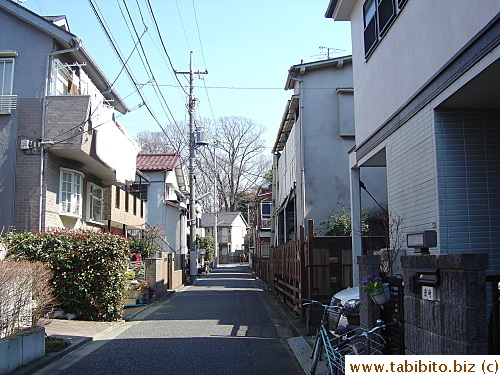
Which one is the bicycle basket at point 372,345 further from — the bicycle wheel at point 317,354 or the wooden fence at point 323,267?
the wooden fence at point 323,267

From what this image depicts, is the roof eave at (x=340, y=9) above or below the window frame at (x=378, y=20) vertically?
above

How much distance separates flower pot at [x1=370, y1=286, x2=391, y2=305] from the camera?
19.8ft

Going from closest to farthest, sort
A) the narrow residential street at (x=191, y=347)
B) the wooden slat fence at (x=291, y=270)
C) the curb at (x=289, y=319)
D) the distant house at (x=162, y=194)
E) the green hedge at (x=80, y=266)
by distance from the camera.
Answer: the narrow residential street at (x=191, y=347), the curb at (x=289, y=319), the green hedge at (x=80, y=266), the wooden slat fence at (x=291, y=270), the distant house at (x=162, y=194)

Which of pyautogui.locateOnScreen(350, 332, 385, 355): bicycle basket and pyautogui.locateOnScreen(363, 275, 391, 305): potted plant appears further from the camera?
pyautogui.locateOnScreen(363, 275, 391, 305): potted plant

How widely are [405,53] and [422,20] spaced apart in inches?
31.6

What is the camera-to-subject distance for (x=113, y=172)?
61.6 feet

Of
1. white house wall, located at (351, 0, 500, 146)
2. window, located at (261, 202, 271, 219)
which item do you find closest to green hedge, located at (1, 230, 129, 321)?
white house wall, located at (351, 0, 500, 146)

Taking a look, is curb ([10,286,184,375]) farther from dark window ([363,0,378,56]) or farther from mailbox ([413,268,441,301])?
dark window ([363,0,378,56])

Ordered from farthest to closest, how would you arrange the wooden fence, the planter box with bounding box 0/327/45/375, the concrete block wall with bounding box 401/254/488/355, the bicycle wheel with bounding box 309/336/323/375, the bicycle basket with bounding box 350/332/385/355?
the wooden fence < the planter box with bounding box 0/327/45/375 < the bicycle wheel with bounding box 309/336/323/375 < the bicycle basket with bounding box 350/332/385/355 < the concrete block wall with bounding box 401/254/488/355

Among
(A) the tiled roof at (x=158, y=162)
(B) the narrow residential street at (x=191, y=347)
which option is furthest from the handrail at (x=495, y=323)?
(A) the tiled roof at (x=158, y=162)

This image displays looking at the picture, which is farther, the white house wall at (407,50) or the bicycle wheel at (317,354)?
the bicycle wheel at (317,354)

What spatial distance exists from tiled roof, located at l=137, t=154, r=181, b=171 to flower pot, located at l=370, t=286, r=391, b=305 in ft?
91.6

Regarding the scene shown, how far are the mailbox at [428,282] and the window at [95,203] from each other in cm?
1603

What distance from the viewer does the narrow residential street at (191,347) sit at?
25.7 feet
